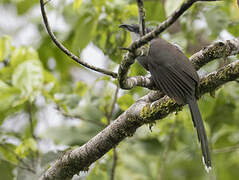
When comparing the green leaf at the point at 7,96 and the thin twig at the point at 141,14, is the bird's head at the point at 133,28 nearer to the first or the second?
the green leaf at the point at 7,96

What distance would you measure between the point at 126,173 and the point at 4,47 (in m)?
1.82

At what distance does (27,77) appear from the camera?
3150mm

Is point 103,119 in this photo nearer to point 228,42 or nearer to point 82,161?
point 82,161

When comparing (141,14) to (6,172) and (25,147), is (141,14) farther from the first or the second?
(6,172)

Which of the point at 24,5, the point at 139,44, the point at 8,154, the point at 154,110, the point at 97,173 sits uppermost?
the point at 139,44

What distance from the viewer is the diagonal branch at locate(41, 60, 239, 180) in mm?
2258

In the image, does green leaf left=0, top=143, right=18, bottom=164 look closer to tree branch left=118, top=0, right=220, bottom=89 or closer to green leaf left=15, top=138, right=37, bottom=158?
green leaf left=15, top=138, right=37, bottom=158

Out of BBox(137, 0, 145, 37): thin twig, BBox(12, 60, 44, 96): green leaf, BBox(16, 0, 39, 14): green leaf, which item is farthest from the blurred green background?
BBox(137, 0, 145, 37): thin twig

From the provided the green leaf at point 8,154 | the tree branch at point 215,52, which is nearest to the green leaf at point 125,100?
the tree branch at point 215,52

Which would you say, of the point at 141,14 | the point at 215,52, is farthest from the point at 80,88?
the point at 141,14

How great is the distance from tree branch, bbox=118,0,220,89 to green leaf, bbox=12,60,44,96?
1.20 m

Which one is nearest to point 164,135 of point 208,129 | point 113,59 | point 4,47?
point 208,129

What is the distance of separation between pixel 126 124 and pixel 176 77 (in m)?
0.55

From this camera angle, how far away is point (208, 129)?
405 cm
